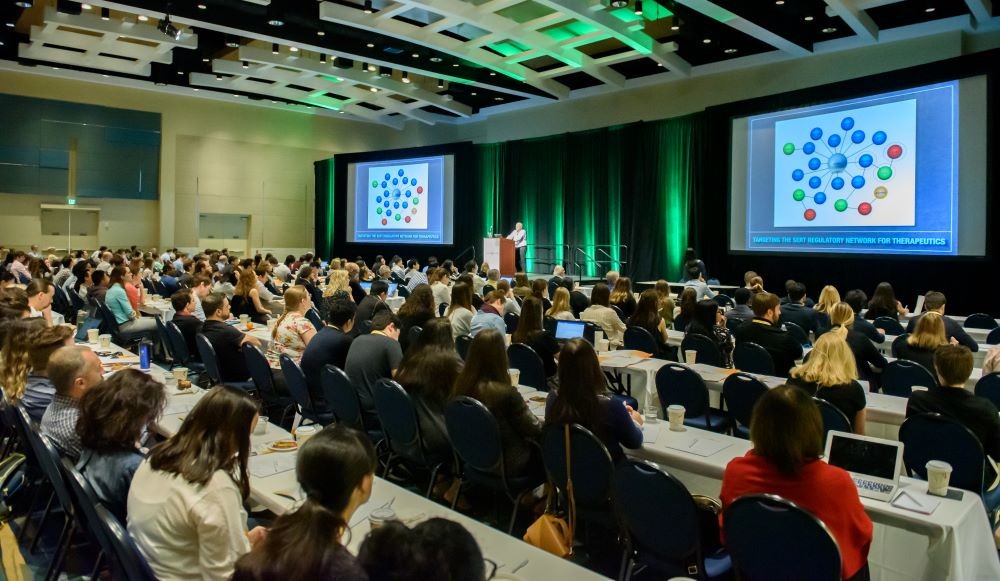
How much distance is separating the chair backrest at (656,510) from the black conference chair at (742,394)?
6.51 ft

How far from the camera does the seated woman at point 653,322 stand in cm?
646

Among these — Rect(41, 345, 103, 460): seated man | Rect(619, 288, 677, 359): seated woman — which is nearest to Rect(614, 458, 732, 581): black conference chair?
Rect(41, 345, 103, 460): seated man

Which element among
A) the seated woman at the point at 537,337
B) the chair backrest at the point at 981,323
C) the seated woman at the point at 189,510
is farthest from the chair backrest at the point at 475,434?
the chair backrest at the point at 981,323

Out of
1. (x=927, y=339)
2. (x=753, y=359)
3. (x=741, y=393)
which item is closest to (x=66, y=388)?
(x=741, y=393)

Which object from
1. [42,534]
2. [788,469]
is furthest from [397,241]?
[788,469]

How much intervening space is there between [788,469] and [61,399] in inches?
119

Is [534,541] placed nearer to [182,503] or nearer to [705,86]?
[182,503]

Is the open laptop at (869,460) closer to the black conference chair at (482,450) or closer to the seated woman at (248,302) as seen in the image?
the black conference chair at (482,450)

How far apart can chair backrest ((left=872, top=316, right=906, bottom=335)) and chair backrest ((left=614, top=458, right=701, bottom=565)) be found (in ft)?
19.3

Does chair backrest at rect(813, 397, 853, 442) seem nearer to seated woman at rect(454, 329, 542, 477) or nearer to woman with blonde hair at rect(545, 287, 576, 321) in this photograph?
seated woman at rect(454, 329, 542, 477)

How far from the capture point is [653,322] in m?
6.50

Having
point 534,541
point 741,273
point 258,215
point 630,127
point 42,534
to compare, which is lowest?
point 42,534

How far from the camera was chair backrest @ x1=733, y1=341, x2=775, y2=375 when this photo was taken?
17.6 ft

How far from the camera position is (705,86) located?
1584cm
